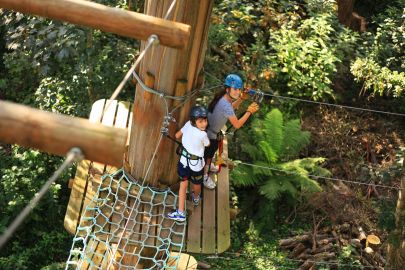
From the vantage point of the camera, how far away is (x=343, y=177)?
832 cm

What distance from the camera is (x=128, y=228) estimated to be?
14.5 ft

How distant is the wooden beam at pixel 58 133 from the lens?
192 cm

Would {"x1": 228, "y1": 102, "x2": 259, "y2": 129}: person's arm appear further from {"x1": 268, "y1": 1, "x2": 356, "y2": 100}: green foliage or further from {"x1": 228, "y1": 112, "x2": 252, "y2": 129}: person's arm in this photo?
{"x1": 268, "y1": 1, "x2": 356, "y2": 100}: green foliage

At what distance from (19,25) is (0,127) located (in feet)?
19.3

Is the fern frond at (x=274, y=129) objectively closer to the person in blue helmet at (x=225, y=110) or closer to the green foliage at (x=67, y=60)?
the green foliage at (x=67, y=60)

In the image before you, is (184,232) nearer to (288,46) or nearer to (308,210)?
(308,210)

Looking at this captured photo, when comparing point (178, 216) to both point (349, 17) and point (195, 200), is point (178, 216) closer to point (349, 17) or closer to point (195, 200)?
point (195, 200)

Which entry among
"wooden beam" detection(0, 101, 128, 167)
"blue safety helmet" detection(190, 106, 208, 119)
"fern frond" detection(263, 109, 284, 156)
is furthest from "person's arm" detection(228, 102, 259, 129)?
"fern frond" detection(263, 109, 284, 156)

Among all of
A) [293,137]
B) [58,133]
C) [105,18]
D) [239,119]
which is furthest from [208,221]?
[293,137]

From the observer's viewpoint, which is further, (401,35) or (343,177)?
(401,35)

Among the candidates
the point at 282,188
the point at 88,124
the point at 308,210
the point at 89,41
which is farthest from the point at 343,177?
the point at 88,124

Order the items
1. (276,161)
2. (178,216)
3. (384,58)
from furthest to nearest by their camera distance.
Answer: (384,58) < (276,161) < (178,216)

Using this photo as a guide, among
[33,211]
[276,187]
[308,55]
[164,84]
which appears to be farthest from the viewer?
[308,55]

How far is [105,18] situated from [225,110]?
1701 mm
